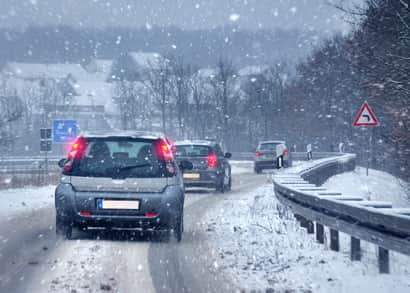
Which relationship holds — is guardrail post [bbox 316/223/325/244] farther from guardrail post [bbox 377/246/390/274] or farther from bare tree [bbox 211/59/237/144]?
bare tree [bbox 211/59/237/144]

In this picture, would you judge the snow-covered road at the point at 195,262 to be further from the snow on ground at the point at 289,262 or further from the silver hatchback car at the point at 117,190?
the silver hatchback car at the point at 117,190

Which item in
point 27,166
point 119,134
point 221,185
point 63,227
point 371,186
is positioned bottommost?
point 27,166

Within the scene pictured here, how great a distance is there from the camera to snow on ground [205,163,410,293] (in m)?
7.23

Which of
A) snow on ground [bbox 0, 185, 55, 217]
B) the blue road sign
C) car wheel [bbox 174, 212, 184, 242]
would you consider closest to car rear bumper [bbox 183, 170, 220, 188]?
snow on ground [bbox 0, 185, 55, 217]

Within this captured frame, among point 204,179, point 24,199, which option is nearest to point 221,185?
point 204,179

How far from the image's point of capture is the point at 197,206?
17047mm

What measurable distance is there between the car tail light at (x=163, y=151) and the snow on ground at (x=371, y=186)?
38.8ft

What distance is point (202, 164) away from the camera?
2095 cm

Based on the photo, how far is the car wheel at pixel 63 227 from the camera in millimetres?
9953

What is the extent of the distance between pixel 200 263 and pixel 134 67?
125 metres

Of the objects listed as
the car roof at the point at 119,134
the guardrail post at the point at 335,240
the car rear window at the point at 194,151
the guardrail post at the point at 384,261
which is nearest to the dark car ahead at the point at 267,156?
the car rear window at the point at 194,151

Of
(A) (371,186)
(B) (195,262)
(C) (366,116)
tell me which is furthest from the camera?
(A) (371,186)

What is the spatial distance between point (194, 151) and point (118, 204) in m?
11.4

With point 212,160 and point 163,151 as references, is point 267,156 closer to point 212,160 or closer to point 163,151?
point 212,160
